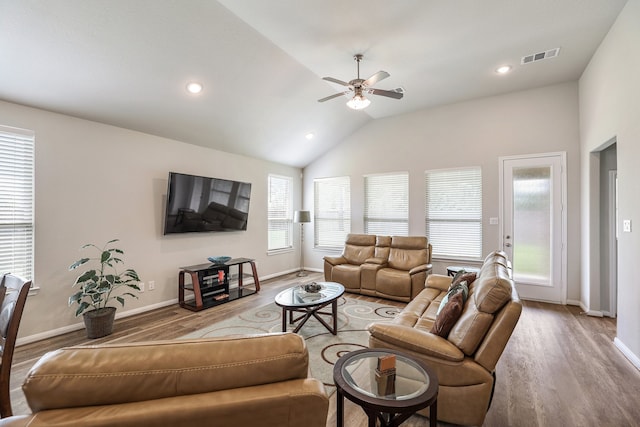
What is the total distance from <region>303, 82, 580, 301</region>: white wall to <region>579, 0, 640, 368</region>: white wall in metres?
0.61

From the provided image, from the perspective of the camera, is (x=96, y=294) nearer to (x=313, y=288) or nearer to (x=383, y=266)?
(x=313, y=288)

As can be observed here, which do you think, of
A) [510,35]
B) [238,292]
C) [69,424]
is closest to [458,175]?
[510,35]

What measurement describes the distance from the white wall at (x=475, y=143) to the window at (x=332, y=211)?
0.20m

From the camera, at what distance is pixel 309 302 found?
10.1 ft

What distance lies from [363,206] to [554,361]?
13.1ft

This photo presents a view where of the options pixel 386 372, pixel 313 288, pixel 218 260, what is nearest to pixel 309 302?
pixel 313 288

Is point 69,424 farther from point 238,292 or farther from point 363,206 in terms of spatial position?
point 363,206

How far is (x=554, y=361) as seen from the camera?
2.71 m

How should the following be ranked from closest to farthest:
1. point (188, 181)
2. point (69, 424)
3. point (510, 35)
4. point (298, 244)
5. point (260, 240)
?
point (69, 424)
point (510, 35)
point (188, 181)
point (260, 240)
point (298, 244)

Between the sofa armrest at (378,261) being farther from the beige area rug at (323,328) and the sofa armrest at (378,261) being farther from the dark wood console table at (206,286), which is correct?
the dark wood console table at (206,286)

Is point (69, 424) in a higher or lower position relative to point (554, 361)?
higher

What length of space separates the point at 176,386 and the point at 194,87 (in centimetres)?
357

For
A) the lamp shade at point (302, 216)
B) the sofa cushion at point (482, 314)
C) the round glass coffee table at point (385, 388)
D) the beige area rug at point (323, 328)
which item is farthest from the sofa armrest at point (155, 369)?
the lamp shade at point (302, 216)

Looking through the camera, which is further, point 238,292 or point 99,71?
point 238,292
